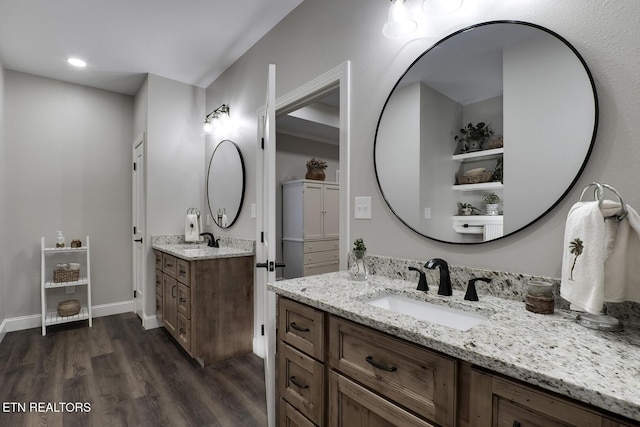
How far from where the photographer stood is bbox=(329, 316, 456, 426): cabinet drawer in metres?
0.81

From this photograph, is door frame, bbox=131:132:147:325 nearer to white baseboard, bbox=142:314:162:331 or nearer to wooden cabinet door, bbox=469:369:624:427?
white baseboard, bbox=142:314:162:331

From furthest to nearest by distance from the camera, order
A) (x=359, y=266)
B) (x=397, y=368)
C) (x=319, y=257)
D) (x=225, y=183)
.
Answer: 1. (x=319, y=257)
2. (x=225, y=183)
3. (x=359, y=266)
4. (x=397, y=368)

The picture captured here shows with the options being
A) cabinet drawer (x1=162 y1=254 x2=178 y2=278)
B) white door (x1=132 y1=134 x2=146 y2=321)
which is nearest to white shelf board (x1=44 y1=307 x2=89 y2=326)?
white door (x1=132 y1=134 x2=146 y2=321)

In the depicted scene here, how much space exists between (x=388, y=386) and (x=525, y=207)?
794 millimetres

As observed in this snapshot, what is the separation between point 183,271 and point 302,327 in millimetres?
1677

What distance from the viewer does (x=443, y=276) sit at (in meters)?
1.25

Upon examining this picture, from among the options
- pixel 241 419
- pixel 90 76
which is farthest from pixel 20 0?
pixel 241 419

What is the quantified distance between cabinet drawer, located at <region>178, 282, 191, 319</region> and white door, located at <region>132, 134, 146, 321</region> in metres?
0.97

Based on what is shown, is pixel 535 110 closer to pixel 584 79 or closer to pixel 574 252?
pixel 584 79

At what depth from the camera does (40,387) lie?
215 cm

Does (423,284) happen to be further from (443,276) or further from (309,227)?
(309,227)

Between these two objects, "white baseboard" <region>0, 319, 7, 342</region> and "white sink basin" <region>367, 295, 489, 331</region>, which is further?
"white baseboard" <region>0, 319, 7, 342</region>

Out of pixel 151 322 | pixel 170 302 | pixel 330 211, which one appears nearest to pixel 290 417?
pixel 170 302

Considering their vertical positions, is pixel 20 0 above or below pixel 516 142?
above
